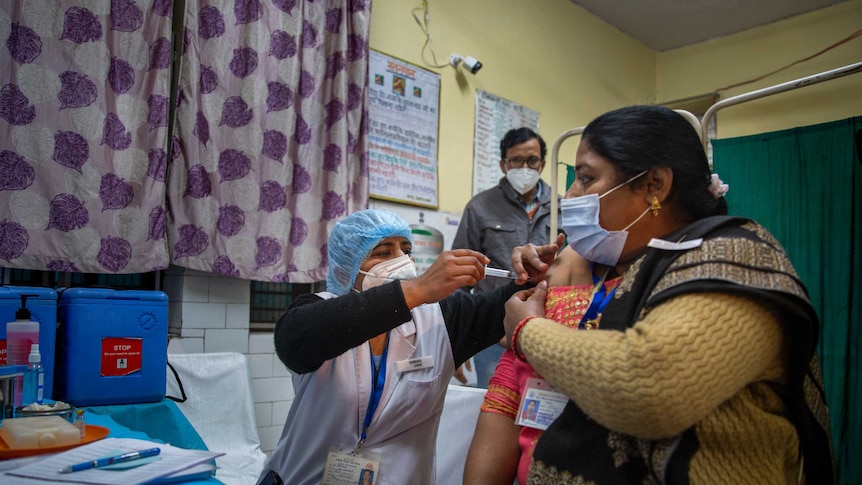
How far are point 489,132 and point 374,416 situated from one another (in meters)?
3.20

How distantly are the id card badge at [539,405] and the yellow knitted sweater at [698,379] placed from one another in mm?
202

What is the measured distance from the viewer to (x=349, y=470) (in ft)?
4.80

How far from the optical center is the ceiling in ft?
16.6

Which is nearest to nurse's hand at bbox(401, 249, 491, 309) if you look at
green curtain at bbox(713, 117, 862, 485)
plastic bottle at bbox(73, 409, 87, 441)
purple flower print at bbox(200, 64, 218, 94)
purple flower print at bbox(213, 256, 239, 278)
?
plastic bottle at bbox(73, 409, 87, 441)

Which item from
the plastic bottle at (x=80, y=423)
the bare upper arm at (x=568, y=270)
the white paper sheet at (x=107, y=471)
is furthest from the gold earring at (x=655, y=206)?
the plastic bottle at (x=80, y=423)

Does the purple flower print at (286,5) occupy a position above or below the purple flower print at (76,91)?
above

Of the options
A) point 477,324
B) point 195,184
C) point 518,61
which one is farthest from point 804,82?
point 518,61

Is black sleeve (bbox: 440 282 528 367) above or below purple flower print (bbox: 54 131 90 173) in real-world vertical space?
below

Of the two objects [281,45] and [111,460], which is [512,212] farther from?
[111,460]

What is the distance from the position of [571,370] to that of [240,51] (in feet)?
8.80

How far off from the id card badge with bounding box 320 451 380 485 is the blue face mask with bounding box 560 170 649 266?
28.9 inches

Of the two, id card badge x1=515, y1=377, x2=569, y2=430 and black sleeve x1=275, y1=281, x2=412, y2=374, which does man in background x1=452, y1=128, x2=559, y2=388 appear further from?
id card badge x1=515, y1=377, x2=569, y2=430

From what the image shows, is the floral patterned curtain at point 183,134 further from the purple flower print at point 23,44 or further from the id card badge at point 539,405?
the id card badge at point 539,405

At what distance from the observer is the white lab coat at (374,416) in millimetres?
1521
